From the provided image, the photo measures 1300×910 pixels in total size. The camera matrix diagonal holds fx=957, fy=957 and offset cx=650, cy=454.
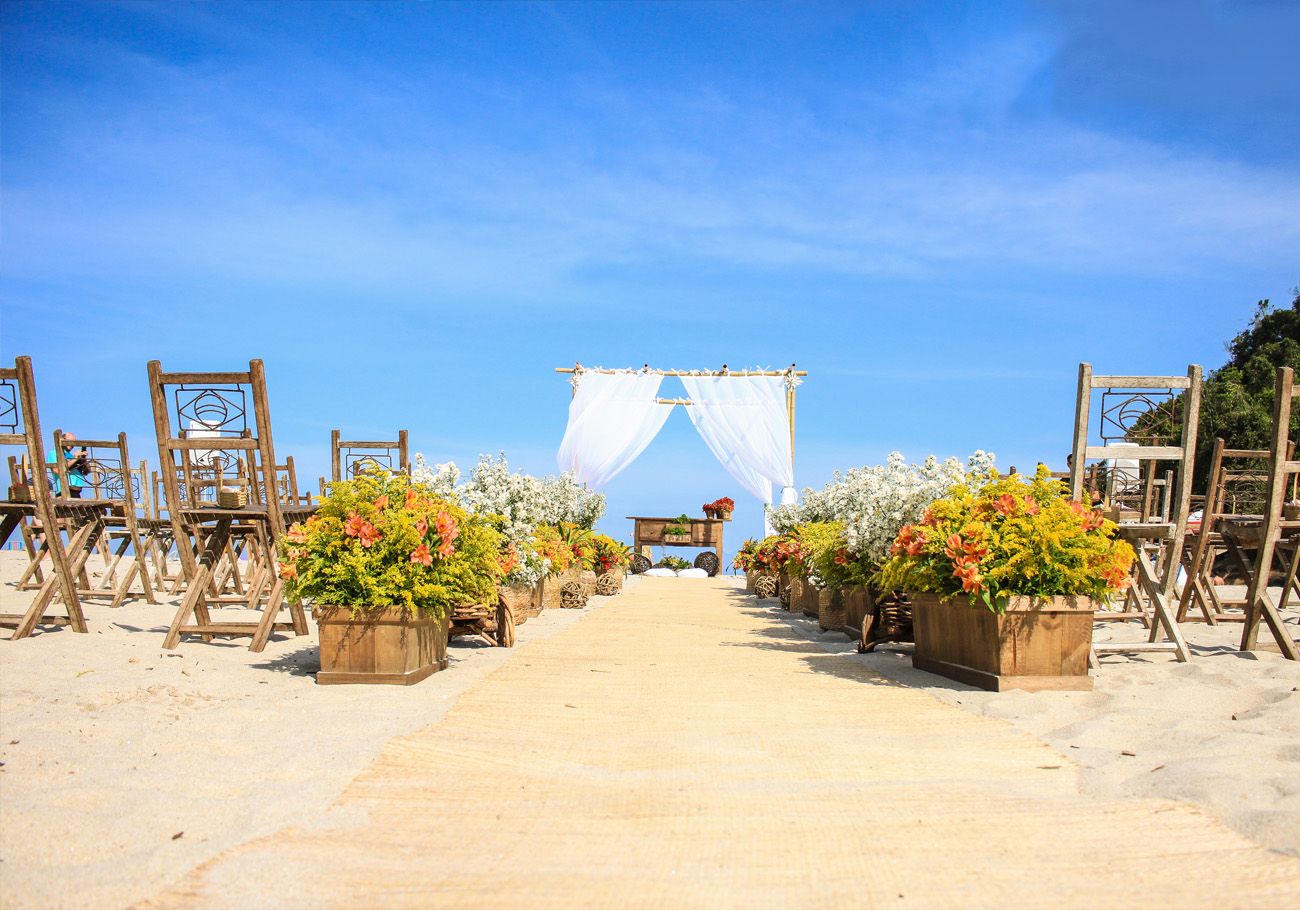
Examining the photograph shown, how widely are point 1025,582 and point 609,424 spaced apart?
46.5ft

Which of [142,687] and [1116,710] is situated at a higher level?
[142,687]

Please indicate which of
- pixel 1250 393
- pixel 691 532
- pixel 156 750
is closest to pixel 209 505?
pixel 156 750

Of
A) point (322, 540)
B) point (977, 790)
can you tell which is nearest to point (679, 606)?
point (322, 540)

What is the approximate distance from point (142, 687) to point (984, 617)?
457 centimetres

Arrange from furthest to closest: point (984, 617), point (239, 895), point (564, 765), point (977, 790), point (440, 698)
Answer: point (984, 617) < point (440, 698) < point (564, 765) < point (977, 790) < point (239, 895)

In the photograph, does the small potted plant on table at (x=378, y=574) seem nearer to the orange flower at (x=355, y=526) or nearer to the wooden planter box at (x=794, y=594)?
the orange flower at (x=355, y=526)

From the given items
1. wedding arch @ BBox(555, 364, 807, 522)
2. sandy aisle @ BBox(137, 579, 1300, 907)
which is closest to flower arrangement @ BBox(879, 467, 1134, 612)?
sandy aisle @ BBox(137, 579, 1300, 907)

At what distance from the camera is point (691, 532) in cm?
2281

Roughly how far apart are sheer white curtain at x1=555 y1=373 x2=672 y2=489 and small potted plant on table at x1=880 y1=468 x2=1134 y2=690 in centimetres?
1349

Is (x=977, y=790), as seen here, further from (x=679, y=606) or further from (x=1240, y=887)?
(x=679, y=606)

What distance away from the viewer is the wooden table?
22.8m

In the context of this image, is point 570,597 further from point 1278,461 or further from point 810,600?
point 1278,461

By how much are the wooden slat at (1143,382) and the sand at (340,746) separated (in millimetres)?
1861

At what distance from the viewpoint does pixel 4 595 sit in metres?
9.69
